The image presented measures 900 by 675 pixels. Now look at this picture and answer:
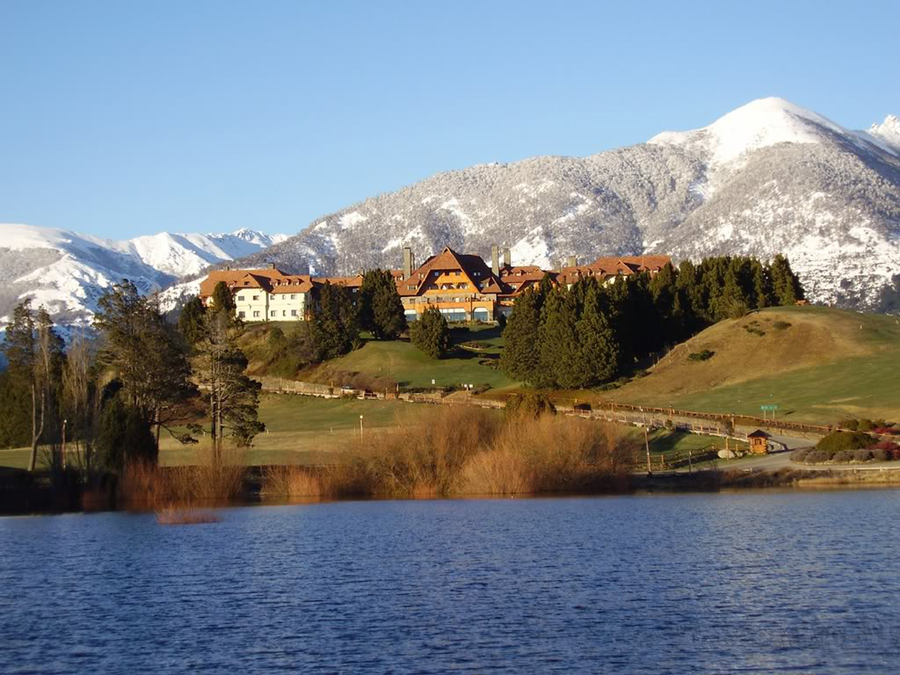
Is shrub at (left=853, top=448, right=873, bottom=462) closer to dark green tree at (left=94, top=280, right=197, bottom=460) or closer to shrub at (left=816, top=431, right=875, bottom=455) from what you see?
shrub at (left=816, top=431, right=875, bottom=455)

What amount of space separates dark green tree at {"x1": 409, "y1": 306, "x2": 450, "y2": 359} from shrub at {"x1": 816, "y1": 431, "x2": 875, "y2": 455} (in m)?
61.6

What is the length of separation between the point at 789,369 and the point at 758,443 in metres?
34.4

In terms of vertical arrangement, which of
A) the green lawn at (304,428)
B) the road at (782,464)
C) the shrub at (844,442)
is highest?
the green lawn at (304,428)

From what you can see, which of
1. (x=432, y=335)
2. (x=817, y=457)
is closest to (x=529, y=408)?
(x=817, y=457)

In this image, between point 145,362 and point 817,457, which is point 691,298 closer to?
point 817,457

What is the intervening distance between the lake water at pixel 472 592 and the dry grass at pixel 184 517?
1.80m

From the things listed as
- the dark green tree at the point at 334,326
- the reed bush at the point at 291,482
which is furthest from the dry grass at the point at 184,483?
the dark green tree at the point at 334,326

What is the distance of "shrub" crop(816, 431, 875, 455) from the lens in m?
84.2

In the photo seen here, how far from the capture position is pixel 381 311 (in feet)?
512

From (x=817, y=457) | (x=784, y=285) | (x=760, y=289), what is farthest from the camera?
(x=784, y=285)

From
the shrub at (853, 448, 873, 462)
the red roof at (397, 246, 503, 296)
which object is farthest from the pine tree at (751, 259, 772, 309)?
the shrub at (853, 448, 873, 462)

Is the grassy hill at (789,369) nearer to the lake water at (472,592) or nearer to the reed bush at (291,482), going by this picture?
the reed bush at (291,482)

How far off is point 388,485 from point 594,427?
13689 millimetres

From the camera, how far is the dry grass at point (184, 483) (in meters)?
79.8
